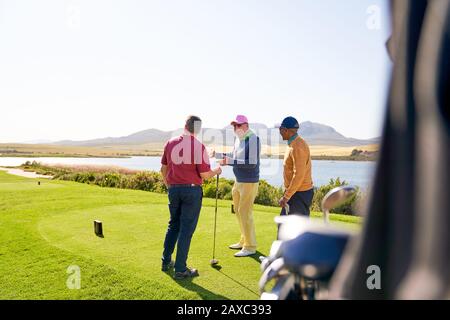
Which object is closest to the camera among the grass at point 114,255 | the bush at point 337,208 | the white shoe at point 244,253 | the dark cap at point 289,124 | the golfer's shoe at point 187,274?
the grass at point 114,255

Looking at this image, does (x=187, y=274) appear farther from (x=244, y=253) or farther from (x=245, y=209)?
(x=245, y=209)

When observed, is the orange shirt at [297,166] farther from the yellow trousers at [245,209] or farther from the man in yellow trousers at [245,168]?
the yellow trousers at [245,209]

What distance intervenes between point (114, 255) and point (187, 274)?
1.29 meters

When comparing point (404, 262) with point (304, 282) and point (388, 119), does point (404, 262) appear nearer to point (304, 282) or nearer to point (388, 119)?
point (388, 119)

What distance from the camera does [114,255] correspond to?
573 cm

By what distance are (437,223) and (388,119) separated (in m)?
0.23

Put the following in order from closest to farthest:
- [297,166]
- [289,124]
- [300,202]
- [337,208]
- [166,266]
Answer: [166,266] < [297,166] < [289,124] < [300,202] < [337,208]

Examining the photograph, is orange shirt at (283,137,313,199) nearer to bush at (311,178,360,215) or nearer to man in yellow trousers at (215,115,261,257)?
man in yellow trousers at (215,115,261,257)

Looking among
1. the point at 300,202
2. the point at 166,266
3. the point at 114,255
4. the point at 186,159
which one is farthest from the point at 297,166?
the point at 114,255

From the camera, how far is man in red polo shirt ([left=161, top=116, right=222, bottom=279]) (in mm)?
5273

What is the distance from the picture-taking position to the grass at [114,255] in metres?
4.62

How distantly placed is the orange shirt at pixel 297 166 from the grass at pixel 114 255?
1.25m

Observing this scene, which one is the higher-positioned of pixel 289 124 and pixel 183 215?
pixel 289 124

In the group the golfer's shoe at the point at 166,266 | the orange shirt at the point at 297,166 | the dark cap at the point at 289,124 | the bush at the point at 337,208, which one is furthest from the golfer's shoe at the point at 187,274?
the bush at the point at 337,208
